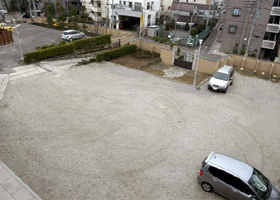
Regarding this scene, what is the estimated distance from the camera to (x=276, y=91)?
62.2ft

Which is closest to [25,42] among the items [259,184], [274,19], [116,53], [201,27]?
[116,53]

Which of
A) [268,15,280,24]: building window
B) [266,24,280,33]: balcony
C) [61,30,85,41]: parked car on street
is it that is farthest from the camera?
[266,24,280,33]: balcony

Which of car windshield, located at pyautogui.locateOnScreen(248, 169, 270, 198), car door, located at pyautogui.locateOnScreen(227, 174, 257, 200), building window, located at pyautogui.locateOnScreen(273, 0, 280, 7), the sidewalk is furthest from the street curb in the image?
building window, located at pyautogui.locateOnScreen(273, 0, 280, 7)

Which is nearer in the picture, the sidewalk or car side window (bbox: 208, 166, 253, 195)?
car side window (bbox: 208, 166, 253, 195)

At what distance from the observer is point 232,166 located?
8.91 m

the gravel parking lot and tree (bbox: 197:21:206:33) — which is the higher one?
tree (bbox: 197:21:206:33)

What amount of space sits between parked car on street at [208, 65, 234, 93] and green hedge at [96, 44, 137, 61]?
11451mm

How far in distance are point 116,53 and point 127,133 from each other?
1457 centimetres

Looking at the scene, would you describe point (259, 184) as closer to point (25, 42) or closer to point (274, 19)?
point (274, 19)

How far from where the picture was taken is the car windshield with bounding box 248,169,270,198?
8258mm

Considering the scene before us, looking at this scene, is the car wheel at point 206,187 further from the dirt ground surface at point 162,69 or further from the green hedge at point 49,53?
the green hedge at point 49,53

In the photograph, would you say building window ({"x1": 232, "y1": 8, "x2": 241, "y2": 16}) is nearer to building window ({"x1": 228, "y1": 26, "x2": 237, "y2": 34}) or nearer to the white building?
building window ({"x1": 228, "y1": 26, "x2": 237, "y2": 34})

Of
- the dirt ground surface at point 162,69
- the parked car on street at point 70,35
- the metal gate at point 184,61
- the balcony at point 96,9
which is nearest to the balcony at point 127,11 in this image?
the balcony at point 96,9

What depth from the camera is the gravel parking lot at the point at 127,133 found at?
961 cm
